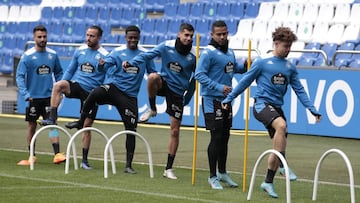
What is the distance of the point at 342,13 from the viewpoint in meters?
26.2

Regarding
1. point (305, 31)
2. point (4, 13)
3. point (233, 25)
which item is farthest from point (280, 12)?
point (4, 13)

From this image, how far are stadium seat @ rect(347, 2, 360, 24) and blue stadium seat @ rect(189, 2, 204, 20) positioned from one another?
542cm

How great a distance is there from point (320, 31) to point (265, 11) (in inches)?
91.9

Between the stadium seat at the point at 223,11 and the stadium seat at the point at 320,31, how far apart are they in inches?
135

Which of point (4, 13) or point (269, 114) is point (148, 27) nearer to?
point (4, 13)

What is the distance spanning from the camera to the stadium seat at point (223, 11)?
1147 inches

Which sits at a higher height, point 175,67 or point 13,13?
point 13,13

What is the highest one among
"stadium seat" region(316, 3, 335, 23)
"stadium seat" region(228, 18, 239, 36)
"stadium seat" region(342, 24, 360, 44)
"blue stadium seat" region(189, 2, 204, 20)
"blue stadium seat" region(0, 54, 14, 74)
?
"blue stadium seat" region(189, 2, 204, 20)

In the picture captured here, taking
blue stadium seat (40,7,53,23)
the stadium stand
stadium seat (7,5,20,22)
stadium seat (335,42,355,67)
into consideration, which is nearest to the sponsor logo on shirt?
stadium seat (335,42,355,67)

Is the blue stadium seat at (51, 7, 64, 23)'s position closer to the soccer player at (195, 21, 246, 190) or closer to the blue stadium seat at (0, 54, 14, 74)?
the blue stadium seat at (0, 54, 14, 74)

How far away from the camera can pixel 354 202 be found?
10.8m

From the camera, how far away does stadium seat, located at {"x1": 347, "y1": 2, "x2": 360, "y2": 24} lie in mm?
25734

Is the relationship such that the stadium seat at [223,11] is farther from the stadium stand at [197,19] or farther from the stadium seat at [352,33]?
the stadium seat at [352,33]

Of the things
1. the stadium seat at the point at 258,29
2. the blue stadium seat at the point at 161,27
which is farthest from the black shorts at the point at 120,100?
the blue stadium seat at the point at 161,27
